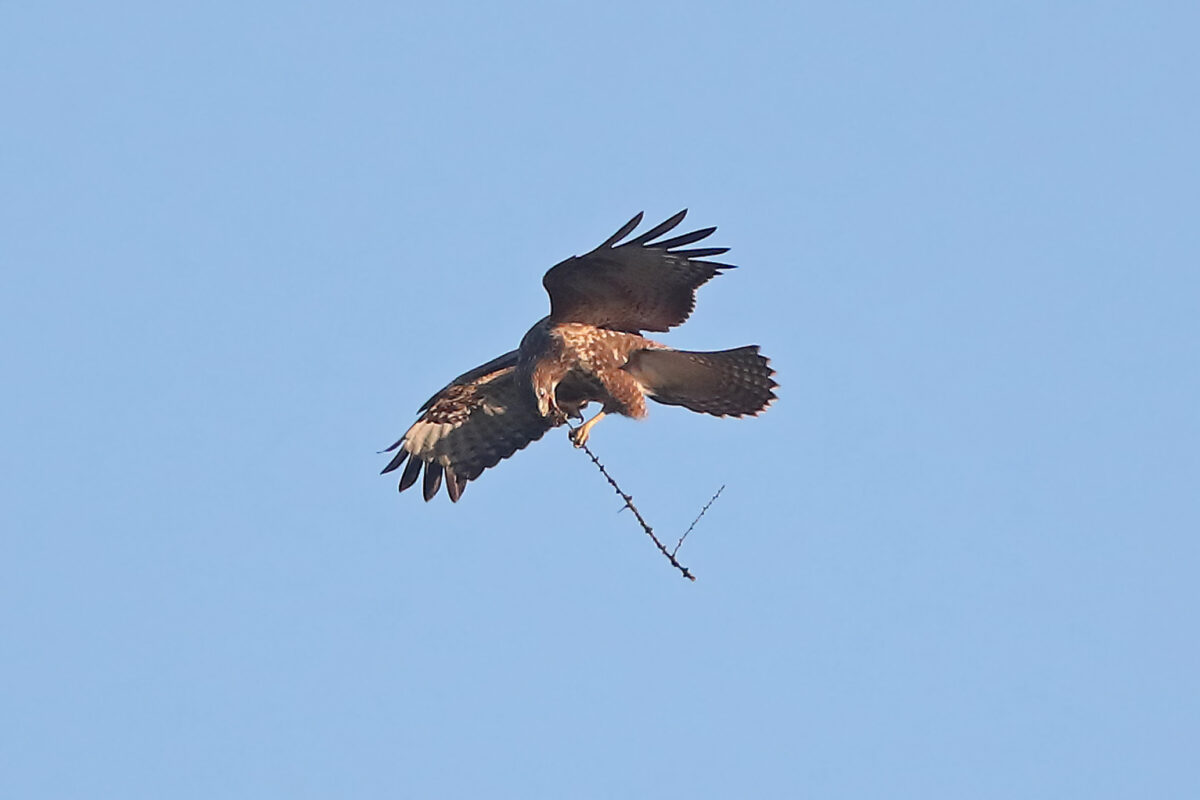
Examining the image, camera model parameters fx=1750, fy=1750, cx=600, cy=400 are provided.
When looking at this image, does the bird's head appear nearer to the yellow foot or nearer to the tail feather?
the yellow foot

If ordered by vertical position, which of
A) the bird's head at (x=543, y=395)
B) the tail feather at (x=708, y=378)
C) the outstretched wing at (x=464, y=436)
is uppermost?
the outstretched wing at (x=464, y=436)

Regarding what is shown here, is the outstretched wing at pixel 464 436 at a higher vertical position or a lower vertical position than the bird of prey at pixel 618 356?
higher

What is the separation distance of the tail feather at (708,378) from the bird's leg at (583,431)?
35cm

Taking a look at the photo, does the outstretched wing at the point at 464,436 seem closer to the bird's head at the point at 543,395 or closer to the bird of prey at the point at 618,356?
the bird of prey at the point at 618,356

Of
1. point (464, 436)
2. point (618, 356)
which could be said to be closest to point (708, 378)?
point (618, 356)

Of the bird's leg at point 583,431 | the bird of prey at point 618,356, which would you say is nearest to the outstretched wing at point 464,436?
the bird of prey at point 618,356

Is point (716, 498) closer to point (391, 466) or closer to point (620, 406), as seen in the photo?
point (620, 406)

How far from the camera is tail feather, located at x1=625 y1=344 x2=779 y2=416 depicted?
9867mm

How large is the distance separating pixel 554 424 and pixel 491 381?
1.50ft

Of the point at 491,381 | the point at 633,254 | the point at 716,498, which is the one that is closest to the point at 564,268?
the point at 633,254

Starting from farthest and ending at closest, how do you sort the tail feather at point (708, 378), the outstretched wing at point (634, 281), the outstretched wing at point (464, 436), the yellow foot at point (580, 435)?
the outstretched wing at point (464, 436) → the tail feather at point (708, 378) → the yellow foot at point (580, 435) → the outstretched wing at point (634, 281)

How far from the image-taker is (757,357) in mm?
9836

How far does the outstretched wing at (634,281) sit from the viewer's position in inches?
366

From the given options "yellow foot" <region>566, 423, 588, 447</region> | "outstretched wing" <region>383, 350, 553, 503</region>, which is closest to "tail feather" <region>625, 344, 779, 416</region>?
"yellow foot" <region>566, 423, 588, 447</region>
